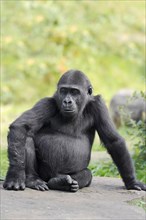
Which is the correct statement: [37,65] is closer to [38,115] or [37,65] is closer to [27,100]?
[27,100]

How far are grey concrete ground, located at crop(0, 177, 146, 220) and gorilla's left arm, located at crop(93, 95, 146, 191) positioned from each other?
197 mm

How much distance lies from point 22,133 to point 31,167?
315 mm

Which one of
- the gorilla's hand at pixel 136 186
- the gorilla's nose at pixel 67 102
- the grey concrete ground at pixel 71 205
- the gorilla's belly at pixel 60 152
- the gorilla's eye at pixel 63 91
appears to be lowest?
the gorilla's hand at pixel 136 186

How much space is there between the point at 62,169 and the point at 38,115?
1.70 ft

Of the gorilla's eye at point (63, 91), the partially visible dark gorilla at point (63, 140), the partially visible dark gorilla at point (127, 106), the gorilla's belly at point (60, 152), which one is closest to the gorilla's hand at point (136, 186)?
the partially visible dark gorilla at point (63, 140)

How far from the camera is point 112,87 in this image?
55.2ft

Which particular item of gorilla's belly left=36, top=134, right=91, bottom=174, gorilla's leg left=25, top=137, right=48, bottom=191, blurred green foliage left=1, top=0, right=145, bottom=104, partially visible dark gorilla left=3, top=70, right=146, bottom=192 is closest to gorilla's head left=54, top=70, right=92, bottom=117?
partially visible dark gorilla left=3, top=70, right=146, bottom=192

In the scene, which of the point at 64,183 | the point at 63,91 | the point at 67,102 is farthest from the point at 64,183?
the point at 63,91

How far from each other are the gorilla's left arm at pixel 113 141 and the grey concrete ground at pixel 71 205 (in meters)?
0.20

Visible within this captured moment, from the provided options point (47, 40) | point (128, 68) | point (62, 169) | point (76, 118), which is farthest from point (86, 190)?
point (128, 68)

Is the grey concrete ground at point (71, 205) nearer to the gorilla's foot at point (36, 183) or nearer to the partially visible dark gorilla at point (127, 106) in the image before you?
the gorilla's foot at point (36, 183)

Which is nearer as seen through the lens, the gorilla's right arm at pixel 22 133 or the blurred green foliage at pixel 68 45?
the gorilla's right arm at pixel 22 133

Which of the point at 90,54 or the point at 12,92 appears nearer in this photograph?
the point at 12,92

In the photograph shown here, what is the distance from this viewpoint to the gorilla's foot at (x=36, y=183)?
5.44 meters
